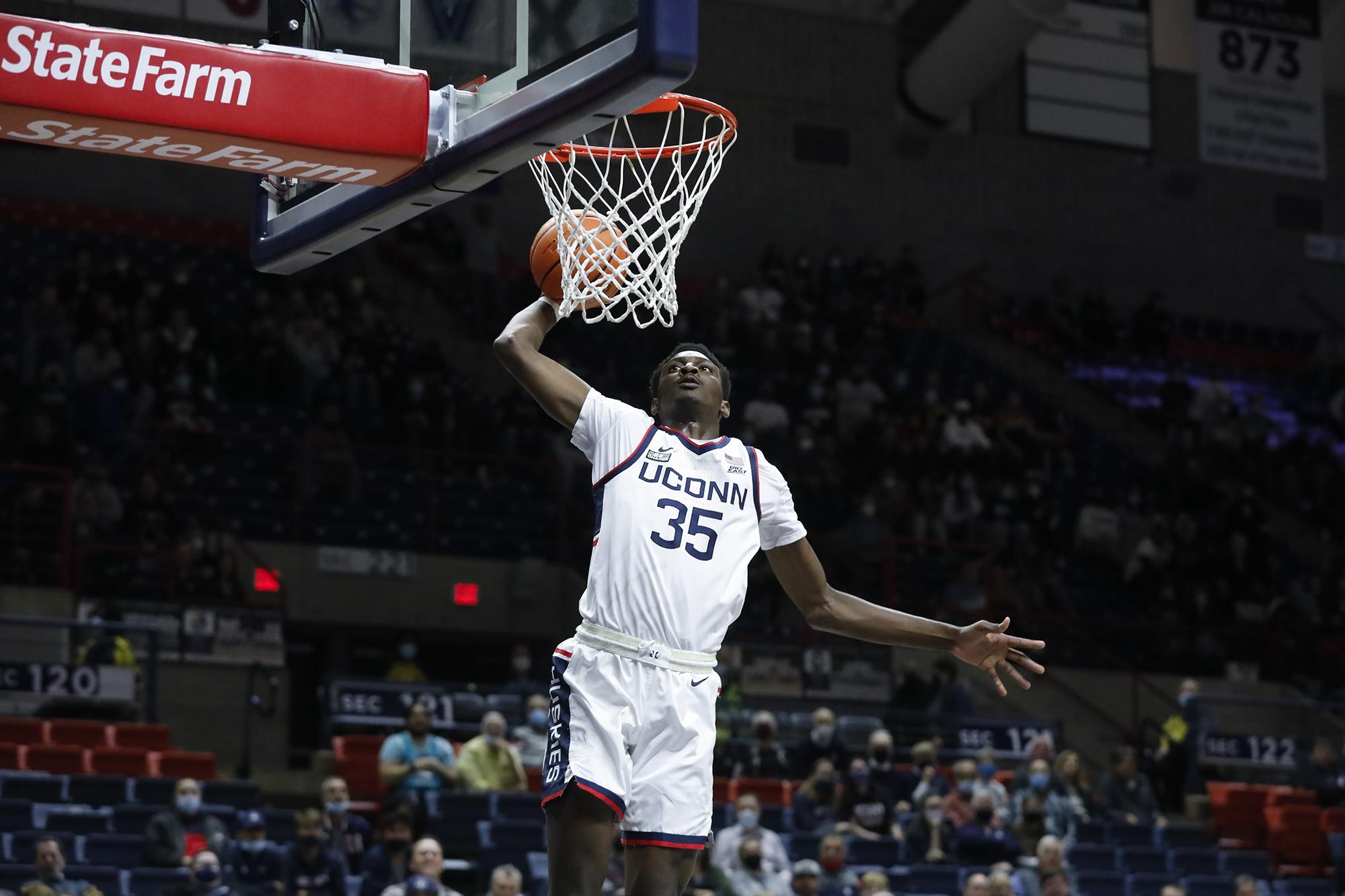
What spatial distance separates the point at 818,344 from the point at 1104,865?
1119cm

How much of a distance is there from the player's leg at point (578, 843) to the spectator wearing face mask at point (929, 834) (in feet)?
31.9

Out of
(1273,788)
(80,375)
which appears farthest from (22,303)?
(1273,788)

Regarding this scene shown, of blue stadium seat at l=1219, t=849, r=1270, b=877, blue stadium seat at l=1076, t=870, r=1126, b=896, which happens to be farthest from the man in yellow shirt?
blue stadium seat at l=1219, t=849, r=1270, b=877

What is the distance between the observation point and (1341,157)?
31.4 metres

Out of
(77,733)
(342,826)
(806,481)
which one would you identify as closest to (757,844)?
(342,826)

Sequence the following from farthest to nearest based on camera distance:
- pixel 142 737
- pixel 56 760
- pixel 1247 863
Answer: pixel 1247 863 < pixel 142 737 < pixel 56 760

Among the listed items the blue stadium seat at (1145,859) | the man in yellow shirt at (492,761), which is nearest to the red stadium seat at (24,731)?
the man in yellow shirt at (492,761)

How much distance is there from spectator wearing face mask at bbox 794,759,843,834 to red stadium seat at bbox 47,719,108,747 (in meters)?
5.23

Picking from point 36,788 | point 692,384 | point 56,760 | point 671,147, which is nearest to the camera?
point 692,384

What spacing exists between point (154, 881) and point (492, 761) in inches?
115

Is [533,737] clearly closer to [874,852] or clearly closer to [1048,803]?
[874,852]

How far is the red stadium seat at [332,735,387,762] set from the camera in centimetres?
1490

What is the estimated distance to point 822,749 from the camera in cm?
1555

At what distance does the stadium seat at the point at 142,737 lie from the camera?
14.5 metres
